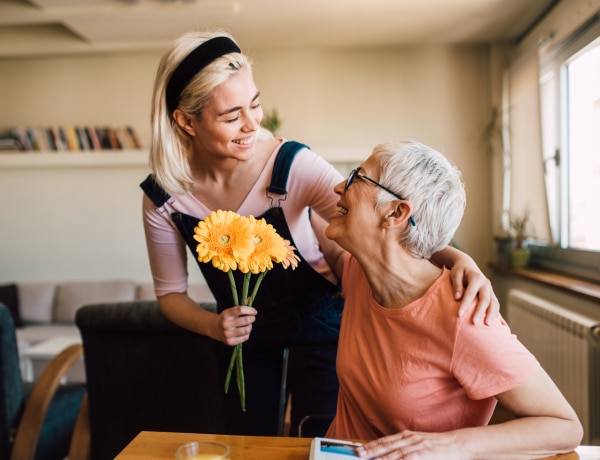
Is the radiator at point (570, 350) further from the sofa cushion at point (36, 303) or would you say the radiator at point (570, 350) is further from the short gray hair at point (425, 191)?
the sofa cushion at point (36, 303)

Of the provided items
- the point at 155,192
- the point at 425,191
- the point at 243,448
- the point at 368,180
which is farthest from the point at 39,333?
the point at 425,191

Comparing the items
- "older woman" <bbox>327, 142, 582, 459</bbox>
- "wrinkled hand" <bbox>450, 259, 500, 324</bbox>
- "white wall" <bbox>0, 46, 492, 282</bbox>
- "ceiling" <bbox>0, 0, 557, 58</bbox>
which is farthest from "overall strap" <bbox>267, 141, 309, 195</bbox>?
"white wall" <bbox>0, 46, 492, 282</bbox>

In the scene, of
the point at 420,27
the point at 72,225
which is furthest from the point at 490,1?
the point at 72,225

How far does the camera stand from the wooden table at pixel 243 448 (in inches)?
41.6

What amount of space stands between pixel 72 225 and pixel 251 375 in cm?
452

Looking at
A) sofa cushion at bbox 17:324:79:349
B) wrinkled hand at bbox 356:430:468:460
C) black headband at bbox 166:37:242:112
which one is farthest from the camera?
sofa cushion at bbox 17:324:79:349

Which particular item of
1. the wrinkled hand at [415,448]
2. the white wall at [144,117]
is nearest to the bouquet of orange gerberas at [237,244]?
the wrinkled hand at [415,448]

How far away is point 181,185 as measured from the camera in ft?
5.04

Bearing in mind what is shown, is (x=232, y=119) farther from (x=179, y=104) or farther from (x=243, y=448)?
(x=243, y=448)

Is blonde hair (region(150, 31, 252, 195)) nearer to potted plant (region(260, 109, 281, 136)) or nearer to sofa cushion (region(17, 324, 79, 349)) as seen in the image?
potted plant (region(260, 109, 281, 136))

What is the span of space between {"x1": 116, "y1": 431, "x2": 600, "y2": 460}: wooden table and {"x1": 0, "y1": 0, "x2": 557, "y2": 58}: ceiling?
140 inches

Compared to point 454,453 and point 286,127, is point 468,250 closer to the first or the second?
point 286,127

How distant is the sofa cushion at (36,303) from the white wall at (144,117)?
33cm

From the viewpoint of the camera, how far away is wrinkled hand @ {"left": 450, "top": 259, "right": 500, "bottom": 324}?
3.54ft
